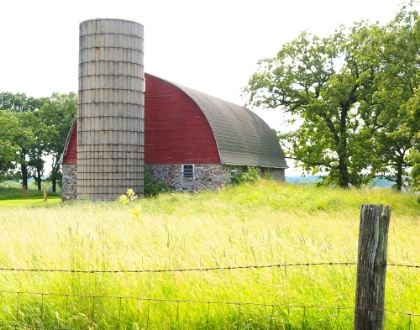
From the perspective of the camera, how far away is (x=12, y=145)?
49.5 metres

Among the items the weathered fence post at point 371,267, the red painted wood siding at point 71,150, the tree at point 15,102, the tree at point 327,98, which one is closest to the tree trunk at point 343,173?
the tree at point 327,98

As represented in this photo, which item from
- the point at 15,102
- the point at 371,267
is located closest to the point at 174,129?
the point at 371,267

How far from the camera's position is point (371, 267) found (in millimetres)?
5039

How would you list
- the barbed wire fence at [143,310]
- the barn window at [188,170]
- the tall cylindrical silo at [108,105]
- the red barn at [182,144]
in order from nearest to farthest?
the barbed wire fence at [143,310]
the tall cylindrical silo at [108,105]
the red barn at [182,144]
the barn window at [188,170]

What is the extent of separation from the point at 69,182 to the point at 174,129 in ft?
20.2

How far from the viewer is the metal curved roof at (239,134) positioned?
29.2m

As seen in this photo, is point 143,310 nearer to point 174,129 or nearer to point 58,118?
point 174,129

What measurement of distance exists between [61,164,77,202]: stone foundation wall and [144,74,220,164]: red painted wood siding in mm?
3910

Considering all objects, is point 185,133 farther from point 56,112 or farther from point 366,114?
point 56,112

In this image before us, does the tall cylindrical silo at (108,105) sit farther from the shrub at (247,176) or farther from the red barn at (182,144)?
the shrub at (247,176)

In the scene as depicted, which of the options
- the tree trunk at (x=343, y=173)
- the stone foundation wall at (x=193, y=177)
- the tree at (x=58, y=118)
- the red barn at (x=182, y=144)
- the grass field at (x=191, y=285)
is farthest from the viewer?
the tree at (x=58, y=118)

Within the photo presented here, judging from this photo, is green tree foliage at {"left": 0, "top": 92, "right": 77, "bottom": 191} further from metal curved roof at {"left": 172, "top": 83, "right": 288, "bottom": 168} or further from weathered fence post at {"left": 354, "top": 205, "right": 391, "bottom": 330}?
weathered fence post at {"left": 354, "top": 205, "right": 391, "bottom": 330}

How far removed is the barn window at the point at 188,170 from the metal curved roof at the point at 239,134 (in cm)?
164

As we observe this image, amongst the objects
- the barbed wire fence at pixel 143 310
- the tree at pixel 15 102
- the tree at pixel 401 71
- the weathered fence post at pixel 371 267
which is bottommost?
the barbed wire fence at pixel 143 310
